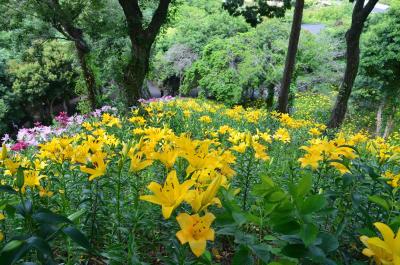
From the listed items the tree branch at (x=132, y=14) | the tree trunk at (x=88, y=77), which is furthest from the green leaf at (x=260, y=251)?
the tree trunk at (x=88, y=77)

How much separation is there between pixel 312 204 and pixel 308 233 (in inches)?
2.9

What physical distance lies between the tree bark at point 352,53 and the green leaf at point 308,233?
870 centimetres

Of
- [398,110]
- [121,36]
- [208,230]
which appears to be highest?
[121,36]

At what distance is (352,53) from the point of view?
8.64 metres

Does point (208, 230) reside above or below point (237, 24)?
below

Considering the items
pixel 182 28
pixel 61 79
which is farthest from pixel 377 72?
pixel 61 79

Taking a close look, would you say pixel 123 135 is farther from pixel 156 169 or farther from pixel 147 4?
pixel 147 4

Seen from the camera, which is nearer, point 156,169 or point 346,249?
point 346,249

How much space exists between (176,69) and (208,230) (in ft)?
65.5

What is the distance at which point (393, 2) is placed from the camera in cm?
1355

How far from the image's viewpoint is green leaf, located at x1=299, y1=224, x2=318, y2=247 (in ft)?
2.41

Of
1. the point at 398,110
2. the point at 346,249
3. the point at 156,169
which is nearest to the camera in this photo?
the point at 346,249

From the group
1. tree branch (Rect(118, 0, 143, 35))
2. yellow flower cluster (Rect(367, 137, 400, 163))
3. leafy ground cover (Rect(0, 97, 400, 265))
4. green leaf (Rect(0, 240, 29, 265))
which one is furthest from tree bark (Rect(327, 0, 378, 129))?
green leaf (Rect(0, 240, 29, 265))

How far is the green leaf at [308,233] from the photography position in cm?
74
